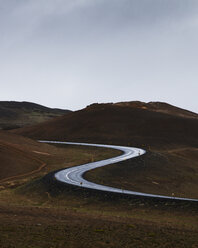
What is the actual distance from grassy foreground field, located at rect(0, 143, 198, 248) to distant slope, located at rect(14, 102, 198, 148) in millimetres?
78125

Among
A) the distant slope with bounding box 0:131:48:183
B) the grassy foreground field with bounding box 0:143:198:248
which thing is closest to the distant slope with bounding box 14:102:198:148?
the distant slope with bounding box 0:131:48:183

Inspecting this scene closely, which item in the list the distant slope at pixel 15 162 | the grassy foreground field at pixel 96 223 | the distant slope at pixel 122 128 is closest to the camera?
the grassy foreground field at pixel 96 223

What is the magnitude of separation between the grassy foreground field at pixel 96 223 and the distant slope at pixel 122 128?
3076 inches

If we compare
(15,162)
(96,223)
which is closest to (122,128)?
(15,162)

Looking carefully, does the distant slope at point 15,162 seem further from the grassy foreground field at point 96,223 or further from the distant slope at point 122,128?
the distant slope at point 122,128

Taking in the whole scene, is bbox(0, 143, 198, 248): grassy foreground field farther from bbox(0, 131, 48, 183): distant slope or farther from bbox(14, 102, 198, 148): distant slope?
bbox(14, 102, 198, 148): distant slope

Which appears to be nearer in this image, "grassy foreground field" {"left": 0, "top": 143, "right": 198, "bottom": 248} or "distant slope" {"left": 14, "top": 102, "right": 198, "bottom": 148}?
"grassy foreground field" {"left": 0, "top": 143, "right": 198, "bottom": 248}

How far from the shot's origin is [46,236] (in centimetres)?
1955

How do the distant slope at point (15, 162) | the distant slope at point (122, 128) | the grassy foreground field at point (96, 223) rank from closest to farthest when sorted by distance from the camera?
1. the grassy foreground field at point (96, 223)
2. the distant slope at point (15, 162)
3. the distant slope at point (122, 128)

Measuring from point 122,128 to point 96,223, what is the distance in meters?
110

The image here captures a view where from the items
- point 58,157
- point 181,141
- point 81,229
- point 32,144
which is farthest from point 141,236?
point 181,141

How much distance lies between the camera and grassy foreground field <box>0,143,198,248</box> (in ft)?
62.0

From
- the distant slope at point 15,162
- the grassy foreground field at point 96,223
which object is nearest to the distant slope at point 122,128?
the distant slope at point 15,162

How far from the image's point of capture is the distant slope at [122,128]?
12013 centimetres
